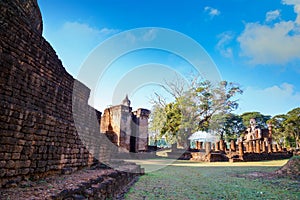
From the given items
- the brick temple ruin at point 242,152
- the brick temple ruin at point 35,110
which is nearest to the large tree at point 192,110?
the brick temple ruin at point 242,152

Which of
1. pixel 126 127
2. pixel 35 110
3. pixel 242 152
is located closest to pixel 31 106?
pixel 35 110

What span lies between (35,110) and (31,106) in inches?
4.9

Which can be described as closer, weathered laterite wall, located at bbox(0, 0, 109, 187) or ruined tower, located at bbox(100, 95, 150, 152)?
weathered laterite wall, located at bbox(0, 0, 109, 187)

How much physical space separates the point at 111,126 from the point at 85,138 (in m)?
13.4

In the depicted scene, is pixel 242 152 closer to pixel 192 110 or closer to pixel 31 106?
pixel 192 110

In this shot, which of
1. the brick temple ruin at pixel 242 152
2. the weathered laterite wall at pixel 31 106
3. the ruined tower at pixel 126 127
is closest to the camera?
the weathered laterite wall at pixel 31 106

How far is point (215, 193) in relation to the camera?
5672 mm

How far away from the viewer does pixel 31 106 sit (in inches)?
185

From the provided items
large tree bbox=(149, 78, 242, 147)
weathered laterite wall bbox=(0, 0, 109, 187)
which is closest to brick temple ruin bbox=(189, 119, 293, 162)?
large tree bbox=(149, 78, 242, 147)

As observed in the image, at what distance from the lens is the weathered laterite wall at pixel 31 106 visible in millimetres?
3820

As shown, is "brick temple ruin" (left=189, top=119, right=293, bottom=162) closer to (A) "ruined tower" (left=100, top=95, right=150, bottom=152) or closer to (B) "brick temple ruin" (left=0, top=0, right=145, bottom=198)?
(A) "ruined tower" (left=100, top=95, right=150, bottom=152)

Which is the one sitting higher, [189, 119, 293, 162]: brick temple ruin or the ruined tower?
the ruined tower

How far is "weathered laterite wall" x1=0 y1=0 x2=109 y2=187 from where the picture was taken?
382 cm

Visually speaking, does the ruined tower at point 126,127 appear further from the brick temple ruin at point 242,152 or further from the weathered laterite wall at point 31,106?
the weathered laterite wall at point 31,106
